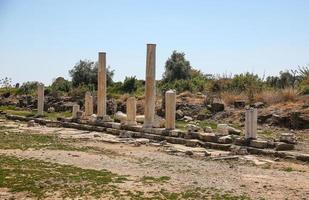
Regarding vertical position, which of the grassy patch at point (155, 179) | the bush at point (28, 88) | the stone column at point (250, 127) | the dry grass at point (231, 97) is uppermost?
the bush at point (28, 88)

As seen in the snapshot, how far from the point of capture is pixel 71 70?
45.5 metres

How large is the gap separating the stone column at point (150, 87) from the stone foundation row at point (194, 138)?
61 cm

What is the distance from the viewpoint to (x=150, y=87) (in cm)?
2230

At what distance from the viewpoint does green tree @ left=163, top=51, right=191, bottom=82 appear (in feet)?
145

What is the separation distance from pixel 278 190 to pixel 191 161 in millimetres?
4462

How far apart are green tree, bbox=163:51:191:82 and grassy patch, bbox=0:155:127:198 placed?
3168 centimetres

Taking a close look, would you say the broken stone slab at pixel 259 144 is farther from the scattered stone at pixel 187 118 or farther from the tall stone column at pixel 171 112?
the scattered stone at pixel 187 118

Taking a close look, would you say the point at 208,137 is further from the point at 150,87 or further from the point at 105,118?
the point at 105,118

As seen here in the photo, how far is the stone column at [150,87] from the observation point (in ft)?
72.1

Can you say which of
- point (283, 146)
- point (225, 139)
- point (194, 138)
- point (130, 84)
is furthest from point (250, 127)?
point (130, 84)

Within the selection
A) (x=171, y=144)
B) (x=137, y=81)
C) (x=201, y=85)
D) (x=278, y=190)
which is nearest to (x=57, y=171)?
(x=278, y=190)

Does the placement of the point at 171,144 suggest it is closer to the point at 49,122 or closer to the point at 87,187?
the point at 87,187

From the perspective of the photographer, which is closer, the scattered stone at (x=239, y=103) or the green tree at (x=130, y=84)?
the scattered stone at (x=239, y=103)

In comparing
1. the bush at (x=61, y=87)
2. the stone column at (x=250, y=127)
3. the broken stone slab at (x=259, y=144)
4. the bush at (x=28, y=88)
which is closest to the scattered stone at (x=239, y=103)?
the stone column at (x=250, y=127)
